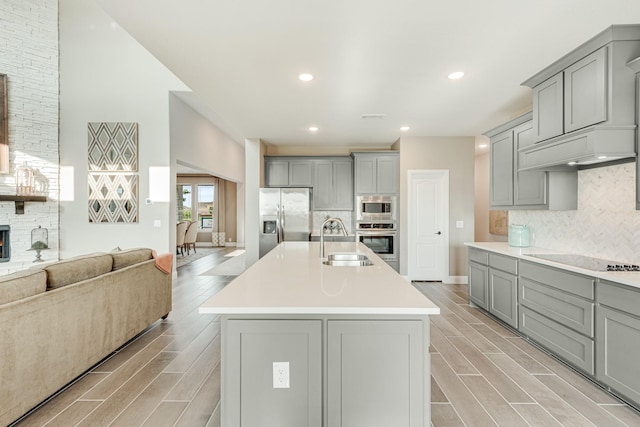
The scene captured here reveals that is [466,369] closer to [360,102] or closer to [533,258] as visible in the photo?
[533,258]

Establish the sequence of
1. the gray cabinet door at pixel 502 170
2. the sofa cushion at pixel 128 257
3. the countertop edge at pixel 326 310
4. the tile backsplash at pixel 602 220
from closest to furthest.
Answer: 1. the countertop edge at pixel 326 310
2. the tile backsplash at pixel 602 220
3. the sofa cushion at pixel 128 257
4. the gray cabinet door at pixel 502 170

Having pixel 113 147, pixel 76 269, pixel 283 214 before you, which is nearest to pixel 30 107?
pixel 113 147

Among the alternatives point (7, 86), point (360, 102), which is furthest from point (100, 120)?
point (360, 102)

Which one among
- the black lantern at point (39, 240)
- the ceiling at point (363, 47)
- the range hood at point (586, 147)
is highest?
the ceiling at point (363, 47)

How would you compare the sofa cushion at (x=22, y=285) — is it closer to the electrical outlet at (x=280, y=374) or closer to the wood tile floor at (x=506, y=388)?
the electrical outlet at (x=280, y=374)

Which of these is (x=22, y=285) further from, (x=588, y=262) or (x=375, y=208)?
(x=375, y=208)

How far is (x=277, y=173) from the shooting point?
6.08 meters

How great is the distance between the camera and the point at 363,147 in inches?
254

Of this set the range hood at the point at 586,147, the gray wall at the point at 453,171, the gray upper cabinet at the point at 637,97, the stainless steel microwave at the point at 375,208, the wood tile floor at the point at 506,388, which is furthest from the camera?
the stainless steel microwave at the point at 375,208

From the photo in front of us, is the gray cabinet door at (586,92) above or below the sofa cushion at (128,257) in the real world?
above

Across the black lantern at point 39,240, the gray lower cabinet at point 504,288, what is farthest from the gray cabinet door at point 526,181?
the black lantern at point 39,240

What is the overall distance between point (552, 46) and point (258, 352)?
3.20 metres

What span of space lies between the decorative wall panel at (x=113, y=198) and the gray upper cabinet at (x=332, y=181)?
338cm

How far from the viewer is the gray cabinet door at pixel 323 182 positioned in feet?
19.9
